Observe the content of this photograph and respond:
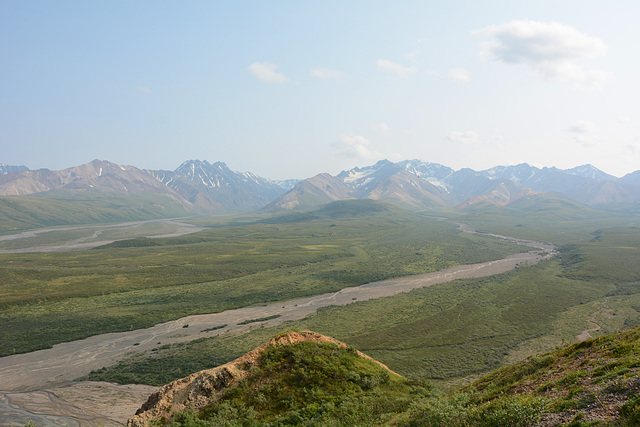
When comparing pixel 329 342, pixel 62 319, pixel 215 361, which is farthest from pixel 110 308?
pixel 329 342

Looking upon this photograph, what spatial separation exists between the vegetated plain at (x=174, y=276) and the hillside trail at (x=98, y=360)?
14.7 ft

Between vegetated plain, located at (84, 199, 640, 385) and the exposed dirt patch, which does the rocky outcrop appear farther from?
vegetated plain, located at (84, 199, 640, 385)

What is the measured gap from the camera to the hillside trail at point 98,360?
3322cm

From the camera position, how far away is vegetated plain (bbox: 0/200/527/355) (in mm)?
63750

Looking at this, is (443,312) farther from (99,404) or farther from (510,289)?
(99,404)

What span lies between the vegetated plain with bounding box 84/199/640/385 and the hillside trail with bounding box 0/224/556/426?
3246mm

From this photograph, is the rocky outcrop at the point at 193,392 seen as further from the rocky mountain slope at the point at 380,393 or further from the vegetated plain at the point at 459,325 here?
the vegetated plain at the point at 459,325

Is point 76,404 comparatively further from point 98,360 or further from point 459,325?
point 459,325

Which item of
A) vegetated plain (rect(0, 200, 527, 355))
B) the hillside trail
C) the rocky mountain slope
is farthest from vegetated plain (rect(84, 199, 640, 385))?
vegetated plain (rect(0, 200, 527, 355))

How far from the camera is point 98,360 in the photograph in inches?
1841

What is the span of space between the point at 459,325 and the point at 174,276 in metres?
85.0

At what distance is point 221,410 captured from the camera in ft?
63.4

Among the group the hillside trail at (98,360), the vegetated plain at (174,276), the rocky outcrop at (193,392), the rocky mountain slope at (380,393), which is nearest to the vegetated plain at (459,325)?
the hillside trail at (98,360)

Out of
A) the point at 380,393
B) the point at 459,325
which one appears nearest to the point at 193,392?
the point at 380,393
